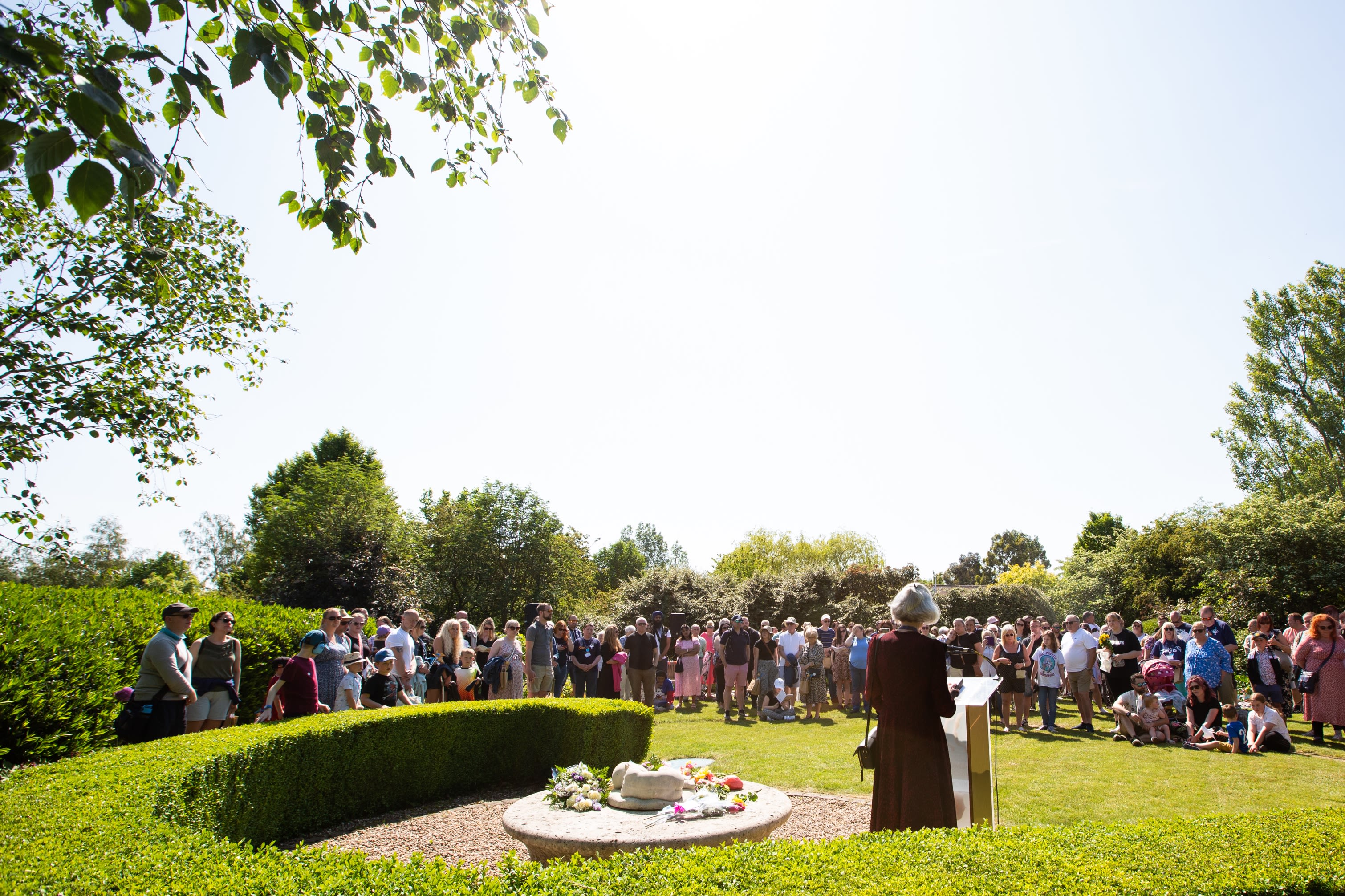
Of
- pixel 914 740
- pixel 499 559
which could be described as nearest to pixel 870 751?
pixel 914 740

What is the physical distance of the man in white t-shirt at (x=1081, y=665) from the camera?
11.1 metres

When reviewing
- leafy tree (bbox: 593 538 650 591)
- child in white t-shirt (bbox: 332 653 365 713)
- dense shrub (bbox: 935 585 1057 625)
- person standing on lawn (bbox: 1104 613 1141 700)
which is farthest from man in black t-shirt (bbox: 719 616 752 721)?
leafy tree (bbox: 593 538 650 591)

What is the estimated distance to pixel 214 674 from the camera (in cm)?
755

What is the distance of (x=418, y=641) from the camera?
1120 cm

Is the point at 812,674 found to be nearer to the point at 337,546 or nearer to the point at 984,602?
the point at 984,602

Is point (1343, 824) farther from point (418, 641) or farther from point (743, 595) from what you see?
point (743, 595)

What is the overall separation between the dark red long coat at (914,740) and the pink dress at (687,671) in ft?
36.2

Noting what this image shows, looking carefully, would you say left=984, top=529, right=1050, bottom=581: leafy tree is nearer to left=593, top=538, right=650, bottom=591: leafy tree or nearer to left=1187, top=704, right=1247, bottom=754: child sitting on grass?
left=593, top=538, right=650, bottom=591: leafy tree

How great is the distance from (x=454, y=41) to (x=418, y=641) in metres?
8.91

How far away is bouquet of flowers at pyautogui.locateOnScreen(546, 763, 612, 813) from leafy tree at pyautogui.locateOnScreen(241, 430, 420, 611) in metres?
25.1

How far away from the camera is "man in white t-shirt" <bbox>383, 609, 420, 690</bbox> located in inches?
377

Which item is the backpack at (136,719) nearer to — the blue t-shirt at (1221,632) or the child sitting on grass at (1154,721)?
the child sitting on grass at (1154,721)

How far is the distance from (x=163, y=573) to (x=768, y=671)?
205ft

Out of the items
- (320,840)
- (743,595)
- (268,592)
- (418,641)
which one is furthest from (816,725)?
(268,592)
